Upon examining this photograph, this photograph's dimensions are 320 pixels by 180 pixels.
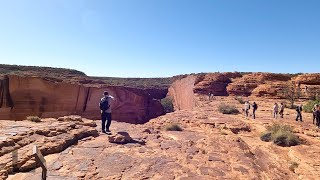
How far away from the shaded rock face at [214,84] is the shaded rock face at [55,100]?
12.3 metres

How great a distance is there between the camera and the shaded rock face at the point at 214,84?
3706 cm

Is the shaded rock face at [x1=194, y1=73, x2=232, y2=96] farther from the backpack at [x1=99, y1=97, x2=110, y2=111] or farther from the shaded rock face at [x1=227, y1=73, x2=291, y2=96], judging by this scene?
the backpack at [x1=99, y1=97, x2=110, y2=111]

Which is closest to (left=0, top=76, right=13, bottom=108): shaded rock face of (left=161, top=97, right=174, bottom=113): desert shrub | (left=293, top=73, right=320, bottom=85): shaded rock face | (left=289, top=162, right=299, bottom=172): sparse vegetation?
(left=161, top=97, right=174, bottom=113): desert shrub

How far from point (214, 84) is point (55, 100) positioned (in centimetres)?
2182

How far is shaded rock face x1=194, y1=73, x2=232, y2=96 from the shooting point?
122 feet

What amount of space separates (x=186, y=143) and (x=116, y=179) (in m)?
3.66

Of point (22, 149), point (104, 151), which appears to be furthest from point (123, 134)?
point (22, 149)

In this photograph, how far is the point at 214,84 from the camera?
37719 mm

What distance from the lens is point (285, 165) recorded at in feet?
23.8

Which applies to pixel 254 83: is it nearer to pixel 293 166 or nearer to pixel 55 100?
pixel 55 100

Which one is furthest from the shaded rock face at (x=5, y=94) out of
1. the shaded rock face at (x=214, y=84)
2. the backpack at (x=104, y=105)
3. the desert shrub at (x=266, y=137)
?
the desert shrub at (x=266, y=137)

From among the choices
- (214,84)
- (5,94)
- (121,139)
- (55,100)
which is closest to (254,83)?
(214,84)

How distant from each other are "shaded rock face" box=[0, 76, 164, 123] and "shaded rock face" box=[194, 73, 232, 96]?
12.3 m

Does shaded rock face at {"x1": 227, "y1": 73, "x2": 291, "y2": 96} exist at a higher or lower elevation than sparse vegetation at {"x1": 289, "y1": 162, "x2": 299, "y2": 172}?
higher
